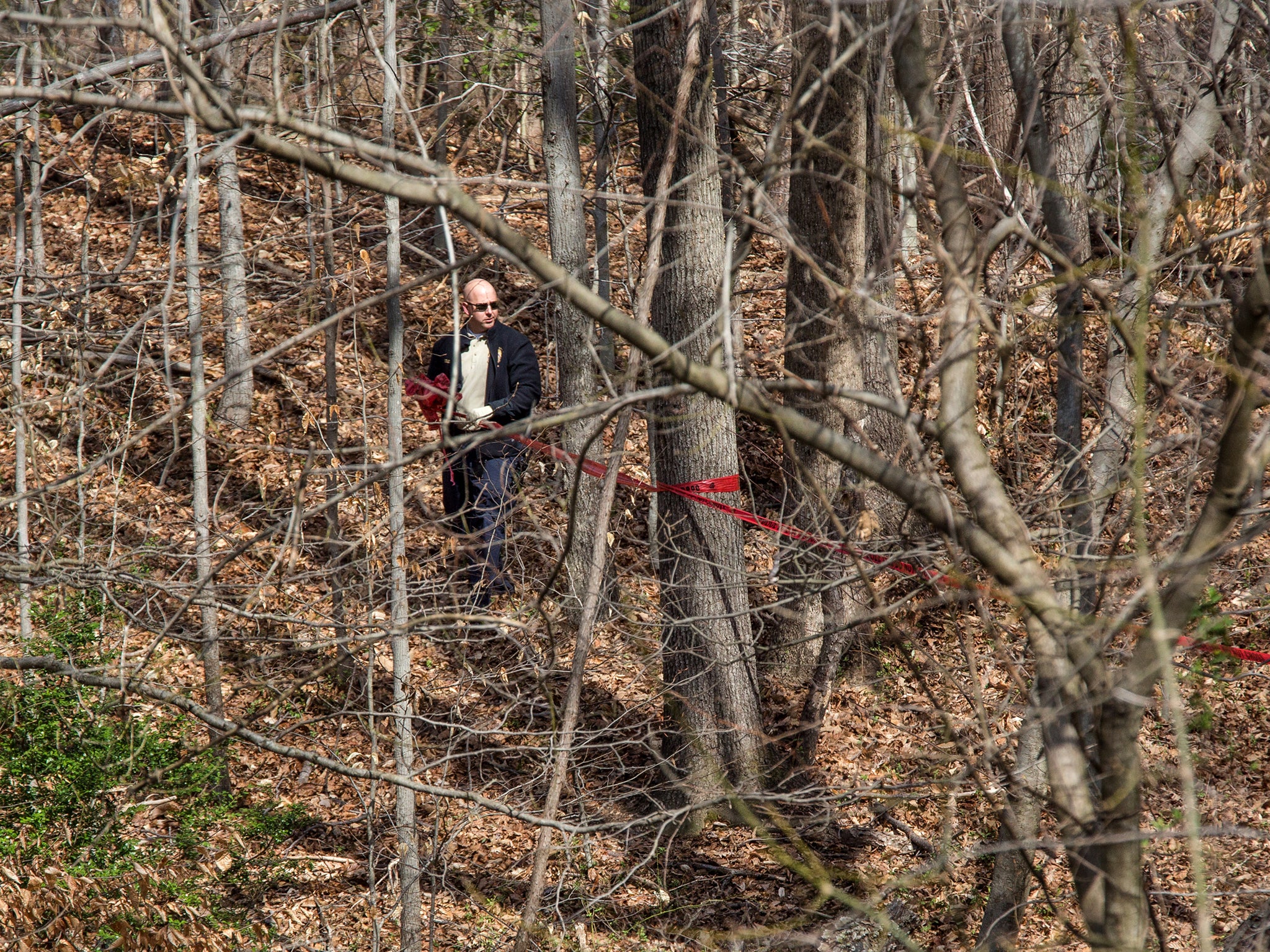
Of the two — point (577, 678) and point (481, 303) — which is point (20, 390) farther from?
point (577, 678)

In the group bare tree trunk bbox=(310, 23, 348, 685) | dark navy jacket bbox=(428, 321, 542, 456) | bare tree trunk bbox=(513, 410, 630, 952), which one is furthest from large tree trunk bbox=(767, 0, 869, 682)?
bare tree trunk bbox=(310, 23, 348, 685)

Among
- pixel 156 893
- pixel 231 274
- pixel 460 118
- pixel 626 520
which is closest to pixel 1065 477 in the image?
pixel 626 520

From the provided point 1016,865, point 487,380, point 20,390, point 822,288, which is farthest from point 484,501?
point 1016,865

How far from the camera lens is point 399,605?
493 cm

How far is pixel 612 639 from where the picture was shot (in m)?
6.82

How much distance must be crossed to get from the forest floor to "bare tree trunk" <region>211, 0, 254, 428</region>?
0.70 feet

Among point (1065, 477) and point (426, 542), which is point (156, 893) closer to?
point (426, 542)

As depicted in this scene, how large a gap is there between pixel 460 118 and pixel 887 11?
9504 mm

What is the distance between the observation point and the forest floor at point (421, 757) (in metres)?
5.34

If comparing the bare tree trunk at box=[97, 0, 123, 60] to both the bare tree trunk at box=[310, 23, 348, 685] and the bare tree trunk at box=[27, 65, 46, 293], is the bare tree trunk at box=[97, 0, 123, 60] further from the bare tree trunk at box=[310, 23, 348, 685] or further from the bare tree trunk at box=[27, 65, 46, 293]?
the bare tree trunk at box=[310, 23, 348, 685]

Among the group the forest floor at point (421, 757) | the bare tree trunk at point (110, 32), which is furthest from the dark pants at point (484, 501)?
the bare tree trunk at point (110, 32)

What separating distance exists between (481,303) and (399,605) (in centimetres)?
269

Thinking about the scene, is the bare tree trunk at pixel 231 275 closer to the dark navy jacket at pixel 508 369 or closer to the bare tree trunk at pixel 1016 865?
the dark navy jacket at pixel 508 369

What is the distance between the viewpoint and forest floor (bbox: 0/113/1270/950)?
5.34m
